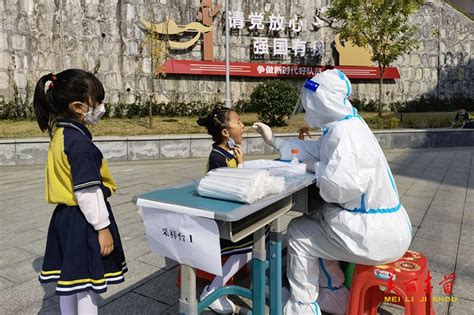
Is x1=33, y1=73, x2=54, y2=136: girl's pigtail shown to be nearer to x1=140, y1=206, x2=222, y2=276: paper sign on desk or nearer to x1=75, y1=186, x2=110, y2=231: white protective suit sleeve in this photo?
x1=75, y1=186, x2=110, y2=231: white protective suit sleeve

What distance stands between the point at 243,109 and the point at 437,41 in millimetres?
9361

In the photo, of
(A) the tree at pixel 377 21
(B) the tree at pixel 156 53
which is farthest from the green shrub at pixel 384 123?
(B) the tree at pixel 156 53

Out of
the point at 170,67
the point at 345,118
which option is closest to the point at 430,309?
the point at 345,118

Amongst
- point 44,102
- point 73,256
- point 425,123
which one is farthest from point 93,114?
point 425,123

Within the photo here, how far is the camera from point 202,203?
1800mm

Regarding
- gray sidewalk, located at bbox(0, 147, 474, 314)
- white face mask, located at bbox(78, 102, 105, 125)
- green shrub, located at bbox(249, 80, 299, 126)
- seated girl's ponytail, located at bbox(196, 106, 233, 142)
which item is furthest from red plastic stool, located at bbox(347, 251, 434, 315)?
green shrub, located at bbox(249, 80, 299, 126)

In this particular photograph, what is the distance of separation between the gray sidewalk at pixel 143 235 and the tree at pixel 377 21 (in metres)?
5.38

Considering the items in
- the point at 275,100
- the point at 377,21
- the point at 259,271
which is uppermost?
the point at 377,21

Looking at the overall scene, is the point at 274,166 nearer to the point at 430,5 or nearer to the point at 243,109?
the point at 243,109

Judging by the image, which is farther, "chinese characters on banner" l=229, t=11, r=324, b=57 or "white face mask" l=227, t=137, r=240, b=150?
"chinese characters on banner" l=229, t=11, r=324, b=57

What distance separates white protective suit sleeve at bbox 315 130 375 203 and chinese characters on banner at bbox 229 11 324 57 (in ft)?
41.2

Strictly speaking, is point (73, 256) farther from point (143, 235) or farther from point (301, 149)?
point (143, 235)

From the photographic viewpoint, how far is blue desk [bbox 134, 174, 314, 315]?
1.68 m

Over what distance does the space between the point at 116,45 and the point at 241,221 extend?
12.4m
